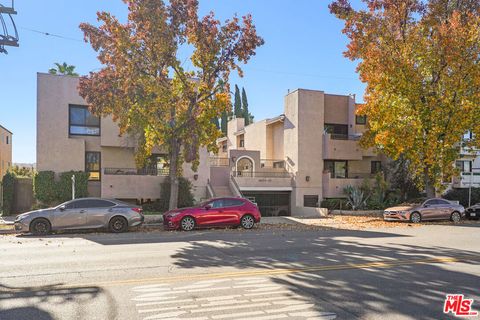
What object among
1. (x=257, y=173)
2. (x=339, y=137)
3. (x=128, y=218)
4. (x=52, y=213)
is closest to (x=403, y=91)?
(x=339, y=137)

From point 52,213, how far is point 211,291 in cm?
991

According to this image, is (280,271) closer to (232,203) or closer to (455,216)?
(232,203)

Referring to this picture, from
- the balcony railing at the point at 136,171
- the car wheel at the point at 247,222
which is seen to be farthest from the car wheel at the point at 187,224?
the balcony railing at the point at 136,171

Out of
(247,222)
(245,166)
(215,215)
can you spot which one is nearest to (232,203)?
(215,215)

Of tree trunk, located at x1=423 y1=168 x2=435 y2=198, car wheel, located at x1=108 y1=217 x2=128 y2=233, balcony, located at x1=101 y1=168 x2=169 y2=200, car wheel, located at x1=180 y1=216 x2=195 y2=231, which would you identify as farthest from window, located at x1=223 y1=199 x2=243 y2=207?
tree trunk, located at x1=423 y1=168 x2=435 y2=198

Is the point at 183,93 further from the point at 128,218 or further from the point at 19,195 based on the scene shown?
the point at 19,195

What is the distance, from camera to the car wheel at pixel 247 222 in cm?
1643

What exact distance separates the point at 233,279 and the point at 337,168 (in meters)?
24.3

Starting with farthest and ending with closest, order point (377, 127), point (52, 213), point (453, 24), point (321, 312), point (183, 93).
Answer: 1. point (377, 127)
2. point (453, 24)
3. point (183, 93)
4. point (52, 213)
5. point (321, 312)

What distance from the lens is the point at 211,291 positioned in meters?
6.43

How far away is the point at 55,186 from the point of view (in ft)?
68.3

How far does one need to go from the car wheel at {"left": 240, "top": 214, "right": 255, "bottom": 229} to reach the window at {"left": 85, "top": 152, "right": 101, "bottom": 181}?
35.5 ft

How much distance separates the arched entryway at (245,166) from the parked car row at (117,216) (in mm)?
11238

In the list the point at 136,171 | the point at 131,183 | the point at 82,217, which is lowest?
the point at 82,217
